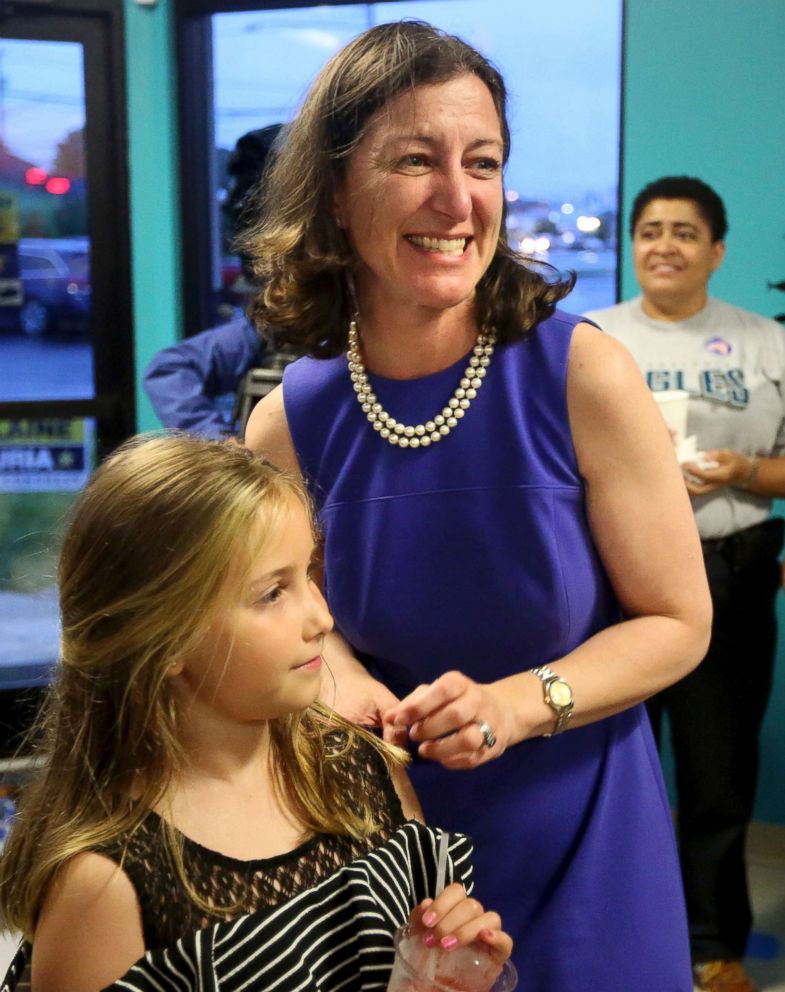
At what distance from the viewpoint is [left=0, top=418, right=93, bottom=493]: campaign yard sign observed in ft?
15.6

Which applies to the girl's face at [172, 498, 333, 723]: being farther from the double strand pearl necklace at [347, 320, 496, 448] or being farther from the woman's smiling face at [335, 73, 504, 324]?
the woman's smiling face at [335, 73, 504, 324]

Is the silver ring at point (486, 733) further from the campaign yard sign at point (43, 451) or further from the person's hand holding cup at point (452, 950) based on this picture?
the campaign yard sign at point (43, 451)

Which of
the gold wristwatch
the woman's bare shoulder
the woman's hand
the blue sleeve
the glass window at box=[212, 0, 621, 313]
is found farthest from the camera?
the glass window at box=[212, 0, 621, 313]

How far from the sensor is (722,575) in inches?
129

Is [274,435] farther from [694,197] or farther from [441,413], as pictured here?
[694,197]

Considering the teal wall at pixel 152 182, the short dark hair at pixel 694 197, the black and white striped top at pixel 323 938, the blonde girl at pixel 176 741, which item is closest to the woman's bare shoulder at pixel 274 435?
the blonde girl at pixel 176 741

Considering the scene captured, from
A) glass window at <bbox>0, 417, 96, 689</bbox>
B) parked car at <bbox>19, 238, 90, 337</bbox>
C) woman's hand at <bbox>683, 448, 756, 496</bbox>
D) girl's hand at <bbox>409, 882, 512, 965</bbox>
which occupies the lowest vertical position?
glass window at <bbox>0, 417, 96, 689</bbox>

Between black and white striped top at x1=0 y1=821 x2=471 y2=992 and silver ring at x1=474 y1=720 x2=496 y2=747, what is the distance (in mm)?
156

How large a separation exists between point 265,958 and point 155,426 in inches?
147

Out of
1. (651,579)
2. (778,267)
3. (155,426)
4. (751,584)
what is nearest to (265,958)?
(651,579)

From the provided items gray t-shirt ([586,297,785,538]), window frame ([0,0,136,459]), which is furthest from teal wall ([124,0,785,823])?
window frame ([0,0,136,459])

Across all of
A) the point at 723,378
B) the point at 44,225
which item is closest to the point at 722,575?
the point at 723,378

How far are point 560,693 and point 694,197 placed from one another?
2524 mm

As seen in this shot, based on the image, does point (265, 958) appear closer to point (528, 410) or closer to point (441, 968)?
point (441, 968)
